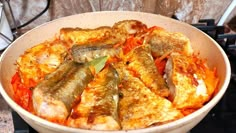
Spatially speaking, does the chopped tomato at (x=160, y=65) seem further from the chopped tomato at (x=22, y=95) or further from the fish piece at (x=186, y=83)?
the chopped tomato at (x=22, y=95)

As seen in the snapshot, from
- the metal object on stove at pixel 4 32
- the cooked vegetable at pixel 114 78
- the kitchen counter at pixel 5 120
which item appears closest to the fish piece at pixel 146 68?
the cooked vegetable at pixel 114 78

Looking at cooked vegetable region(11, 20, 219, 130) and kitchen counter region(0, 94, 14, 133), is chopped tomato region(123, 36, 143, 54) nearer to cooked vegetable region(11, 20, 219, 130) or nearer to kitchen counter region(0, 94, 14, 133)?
cooked vegetable region(11, 20, 219, 130)

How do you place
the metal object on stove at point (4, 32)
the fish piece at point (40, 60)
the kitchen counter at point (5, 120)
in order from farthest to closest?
the metal object on stove at point (4, 32) → the kitchen counter at point (5, 120) → the fish piece at point (40, 60)

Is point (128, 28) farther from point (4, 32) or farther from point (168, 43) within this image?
point (4, 32)

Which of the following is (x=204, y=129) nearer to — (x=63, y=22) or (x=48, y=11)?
(x=63, y=22)

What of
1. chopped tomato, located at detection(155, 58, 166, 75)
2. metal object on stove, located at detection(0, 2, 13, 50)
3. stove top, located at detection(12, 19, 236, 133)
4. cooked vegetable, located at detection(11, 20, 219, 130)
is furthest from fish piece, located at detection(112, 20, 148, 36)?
metal object on stove, located at detection(0, 2, 13, 50)

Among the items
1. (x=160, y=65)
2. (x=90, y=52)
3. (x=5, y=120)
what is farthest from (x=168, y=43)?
(x=5, y=120)
